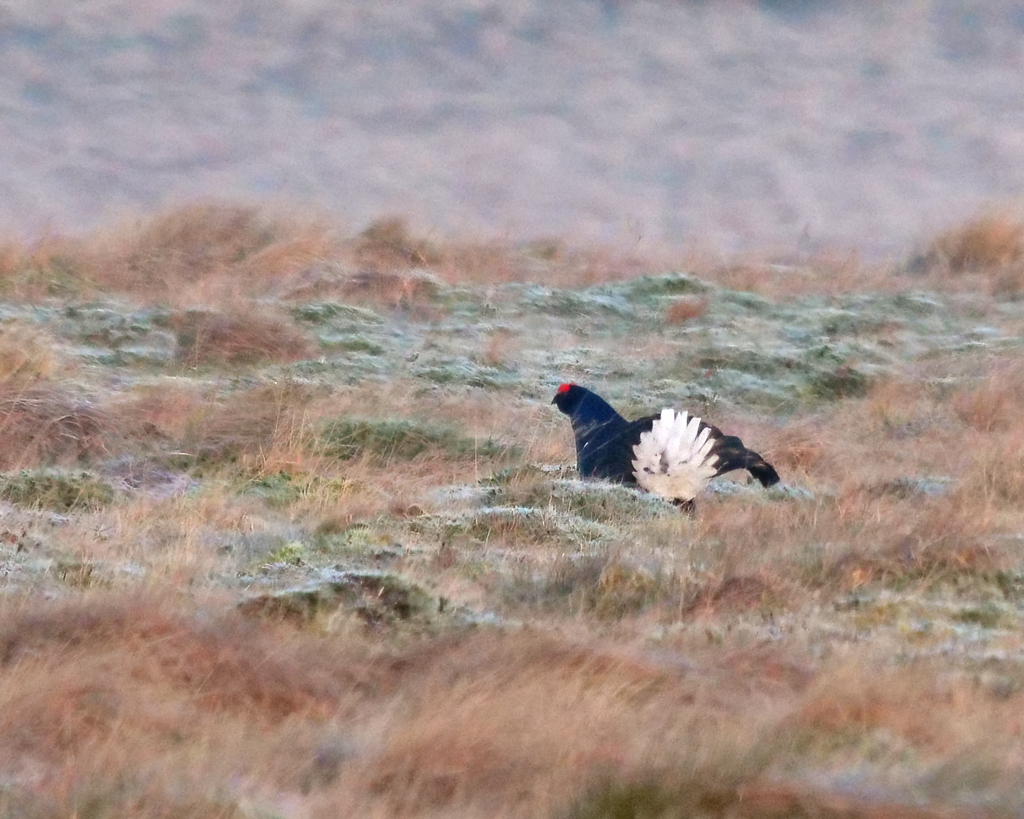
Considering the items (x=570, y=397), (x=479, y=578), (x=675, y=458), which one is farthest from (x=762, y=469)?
(x=479, y=578)

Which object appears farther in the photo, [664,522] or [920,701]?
[664,522]

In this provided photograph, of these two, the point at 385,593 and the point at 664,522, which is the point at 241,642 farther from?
the point at 664,522

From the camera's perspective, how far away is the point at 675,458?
272 inches

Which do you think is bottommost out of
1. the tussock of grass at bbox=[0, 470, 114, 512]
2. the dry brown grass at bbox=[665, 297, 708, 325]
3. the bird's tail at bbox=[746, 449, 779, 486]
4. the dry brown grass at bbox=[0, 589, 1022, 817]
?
the tussock of grass at bbox=[0, 470, 114, 512]

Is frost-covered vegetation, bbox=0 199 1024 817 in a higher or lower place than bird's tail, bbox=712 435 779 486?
lower

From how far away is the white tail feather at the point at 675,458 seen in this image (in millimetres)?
6879

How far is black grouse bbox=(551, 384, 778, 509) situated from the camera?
689 cm

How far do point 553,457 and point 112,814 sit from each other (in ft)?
19.1

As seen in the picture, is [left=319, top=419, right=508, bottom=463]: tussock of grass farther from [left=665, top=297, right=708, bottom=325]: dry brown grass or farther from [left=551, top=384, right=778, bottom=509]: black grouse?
[left=665, top=297, right=708, bottom=325]: dry brown grass

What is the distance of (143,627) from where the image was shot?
397cm

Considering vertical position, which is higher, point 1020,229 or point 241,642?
point 1020,229

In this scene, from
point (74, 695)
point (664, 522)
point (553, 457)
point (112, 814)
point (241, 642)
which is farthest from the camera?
point (553, 457)

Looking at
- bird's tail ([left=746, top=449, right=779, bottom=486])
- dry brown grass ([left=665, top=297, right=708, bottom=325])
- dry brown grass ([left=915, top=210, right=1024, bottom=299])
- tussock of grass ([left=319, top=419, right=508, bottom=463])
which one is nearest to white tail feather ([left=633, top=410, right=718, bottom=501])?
bird's tail ([left=746, top=449, right=779, bottom=486])

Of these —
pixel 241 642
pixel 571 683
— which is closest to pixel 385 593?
pixel 241 642
